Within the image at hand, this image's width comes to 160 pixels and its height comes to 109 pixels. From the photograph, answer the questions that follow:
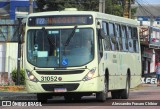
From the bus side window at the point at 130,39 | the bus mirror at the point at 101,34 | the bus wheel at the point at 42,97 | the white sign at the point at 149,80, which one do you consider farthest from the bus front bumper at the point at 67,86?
the white sign at the point at 149,80

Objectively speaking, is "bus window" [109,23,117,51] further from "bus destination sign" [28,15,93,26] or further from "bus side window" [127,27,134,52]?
"bus side window" [127,27,134,52]

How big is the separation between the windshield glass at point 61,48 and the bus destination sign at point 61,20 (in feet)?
0.89

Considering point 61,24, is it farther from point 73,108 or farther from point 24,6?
point 24,6

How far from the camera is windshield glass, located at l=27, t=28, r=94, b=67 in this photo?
21.5 metres

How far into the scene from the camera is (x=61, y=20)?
22.0 metres

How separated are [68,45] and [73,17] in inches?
44.7

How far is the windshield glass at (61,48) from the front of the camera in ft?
70.5

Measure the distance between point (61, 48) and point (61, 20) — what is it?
1091mm

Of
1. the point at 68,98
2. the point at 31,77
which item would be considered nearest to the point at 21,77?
the point at 68,98

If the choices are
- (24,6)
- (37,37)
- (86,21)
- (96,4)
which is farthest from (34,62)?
(96,4)

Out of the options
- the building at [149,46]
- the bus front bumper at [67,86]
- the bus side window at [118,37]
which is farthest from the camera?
the building at [149,46]

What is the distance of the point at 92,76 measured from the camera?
70.1ft

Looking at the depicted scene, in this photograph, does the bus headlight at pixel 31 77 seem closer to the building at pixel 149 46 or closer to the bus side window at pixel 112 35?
the bus side window at pixel 112 35

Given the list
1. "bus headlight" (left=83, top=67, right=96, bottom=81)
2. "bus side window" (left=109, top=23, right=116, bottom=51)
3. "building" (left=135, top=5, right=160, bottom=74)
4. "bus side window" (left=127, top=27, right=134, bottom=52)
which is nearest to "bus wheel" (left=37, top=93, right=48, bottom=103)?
"bus headlight" (left=83, top=67, right=96, bottom=81)
